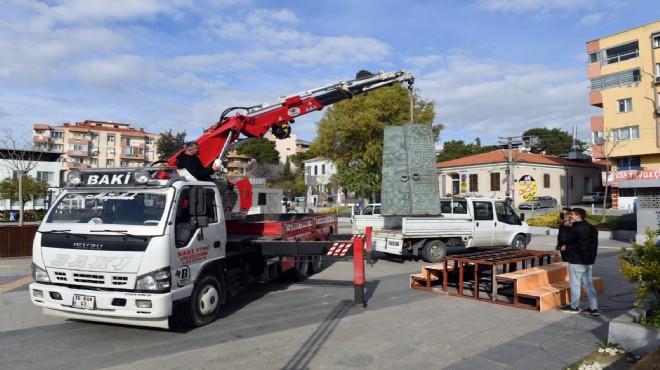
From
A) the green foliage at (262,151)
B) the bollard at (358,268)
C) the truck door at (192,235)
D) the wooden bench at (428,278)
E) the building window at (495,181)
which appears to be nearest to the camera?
the truck door at (192,235)

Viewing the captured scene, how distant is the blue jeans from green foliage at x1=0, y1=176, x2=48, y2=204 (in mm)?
34052

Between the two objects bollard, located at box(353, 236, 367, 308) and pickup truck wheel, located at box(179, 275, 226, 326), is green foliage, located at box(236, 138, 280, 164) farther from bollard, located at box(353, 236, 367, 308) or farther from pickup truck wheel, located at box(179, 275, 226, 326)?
pickup truck wheel, located at box(179, 275, 226, 326)

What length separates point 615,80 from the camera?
3706 cm

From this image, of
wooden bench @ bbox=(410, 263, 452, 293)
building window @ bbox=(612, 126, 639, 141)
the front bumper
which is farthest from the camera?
building window @ bbox=(612, 126, 639, 141)

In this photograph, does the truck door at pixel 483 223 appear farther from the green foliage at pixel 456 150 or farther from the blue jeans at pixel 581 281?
the green foliage at pixel 456 150

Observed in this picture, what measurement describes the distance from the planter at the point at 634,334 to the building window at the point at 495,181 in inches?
1592

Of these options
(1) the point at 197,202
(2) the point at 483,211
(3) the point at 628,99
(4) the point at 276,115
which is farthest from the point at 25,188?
(3) the point at 628,99

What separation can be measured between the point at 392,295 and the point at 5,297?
7578mm

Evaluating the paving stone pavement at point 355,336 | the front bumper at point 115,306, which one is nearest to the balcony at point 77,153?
the paving stone pavement at point 355,336

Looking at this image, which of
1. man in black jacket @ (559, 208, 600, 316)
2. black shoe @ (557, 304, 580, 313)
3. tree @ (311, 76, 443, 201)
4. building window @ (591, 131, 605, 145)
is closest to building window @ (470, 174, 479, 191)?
building window @ (591, 131, 605, 145)

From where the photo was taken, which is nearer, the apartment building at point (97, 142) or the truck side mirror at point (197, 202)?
the truck side mirror at point (197, 202)

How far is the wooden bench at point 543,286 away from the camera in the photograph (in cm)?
773

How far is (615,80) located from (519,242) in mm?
29668

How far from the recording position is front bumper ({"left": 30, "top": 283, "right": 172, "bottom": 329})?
562 cm
